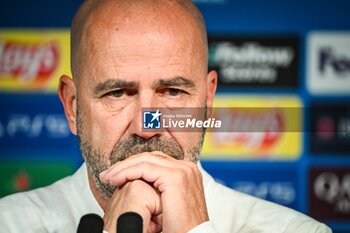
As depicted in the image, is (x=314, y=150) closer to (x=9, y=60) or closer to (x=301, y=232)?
(x=301, y=232)

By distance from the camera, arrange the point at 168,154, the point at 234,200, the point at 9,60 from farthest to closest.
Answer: the point at 9,60 → the point at 234,200 → the point at 168,154

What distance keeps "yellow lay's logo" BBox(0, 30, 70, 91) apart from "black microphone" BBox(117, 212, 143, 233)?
1.38 metres

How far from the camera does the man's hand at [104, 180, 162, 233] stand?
1.43m

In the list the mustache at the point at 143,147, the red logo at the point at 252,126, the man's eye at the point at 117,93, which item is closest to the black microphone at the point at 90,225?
the mustache at the point at 143,147

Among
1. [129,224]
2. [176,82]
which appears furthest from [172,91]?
[129,224]

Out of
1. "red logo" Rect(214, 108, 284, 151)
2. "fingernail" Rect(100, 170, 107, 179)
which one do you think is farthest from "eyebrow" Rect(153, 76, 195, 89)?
"red logo" Rect(214, 108, 284, 151)

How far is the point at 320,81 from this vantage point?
8.36 ft

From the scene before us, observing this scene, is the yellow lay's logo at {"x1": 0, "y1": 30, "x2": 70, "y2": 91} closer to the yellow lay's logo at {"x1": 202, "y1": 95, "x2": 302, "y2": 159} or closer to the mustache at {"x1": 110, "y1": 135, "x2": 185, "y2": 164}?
the yellow lay's logo at {"x1": 202, "y1": 95, "x2": 302, "y2": 159}

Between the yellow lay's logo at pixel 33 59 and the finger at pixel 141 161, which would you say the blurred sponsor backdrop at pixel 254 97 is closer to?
the yellow lay's logo at pixel 33 59

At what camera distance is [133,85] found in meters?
1.60

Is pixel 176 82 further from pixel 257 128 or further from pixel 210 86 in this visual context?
pixel 257 128

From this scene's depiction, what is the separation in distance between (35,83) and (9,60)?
0.11 metres

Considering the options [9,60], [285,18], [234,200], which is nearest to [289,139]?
[285,18]

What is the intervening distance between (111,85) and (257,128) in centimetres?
94
